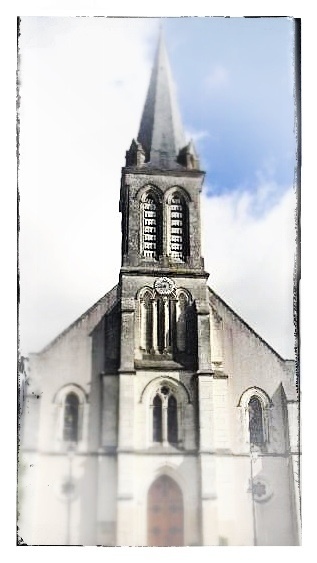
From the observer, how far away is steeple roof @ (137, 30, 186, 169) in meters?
17.8

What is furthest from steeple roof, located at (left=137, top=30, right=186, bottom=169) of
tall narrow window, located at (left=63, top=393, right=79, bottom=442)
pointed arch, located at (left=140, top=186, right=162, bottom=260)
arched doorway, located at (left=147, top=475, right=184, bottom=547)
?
arched doorway, located at (left=147, top=475, right=184, bottom=547)

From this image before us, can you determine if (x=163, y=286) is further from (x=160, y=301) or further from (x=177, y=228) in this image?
(x=177, y=228)

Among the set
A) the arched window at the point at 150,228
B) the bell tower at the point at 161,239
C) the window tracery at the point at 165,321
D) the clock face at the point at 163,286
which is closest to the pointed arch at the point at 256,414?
the bell tower at the point at 161,239

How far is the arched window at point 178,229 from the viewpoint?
59.9 feet

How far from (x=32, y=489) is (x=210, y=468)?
3758 mm

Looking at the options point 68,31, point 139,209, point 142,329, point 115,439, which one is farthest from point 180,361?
point 68,31

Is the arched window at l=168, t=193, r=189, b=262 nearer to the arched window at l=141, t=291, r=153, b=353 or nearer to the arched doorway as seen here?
the arched window at l=141, t=291, r=153, b=353

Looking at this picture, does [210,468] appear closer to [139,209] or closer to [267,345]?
[267,345]

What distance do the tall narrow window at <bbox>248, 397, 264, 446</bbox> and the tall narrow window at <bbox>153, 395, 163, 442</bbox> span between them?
6.70 ft

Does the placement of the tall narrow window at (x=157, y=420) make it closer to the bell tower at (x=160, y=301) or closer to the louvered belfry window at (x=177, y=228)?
the bell tower at (x=160, y=301)

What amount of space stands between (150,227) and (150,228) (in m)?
0.02

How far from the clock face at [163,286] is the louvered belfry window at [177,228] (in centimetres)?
66

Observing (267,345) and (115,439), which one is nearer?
(115,439)
